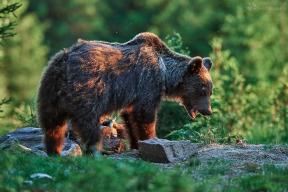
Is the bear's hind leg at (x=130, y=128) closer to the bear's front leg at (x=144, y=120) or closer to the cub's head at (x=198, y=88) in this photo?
the bear's front leg at (x=144, y=120)

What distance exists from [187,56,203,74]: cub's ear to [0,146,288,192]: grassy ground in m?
2.03

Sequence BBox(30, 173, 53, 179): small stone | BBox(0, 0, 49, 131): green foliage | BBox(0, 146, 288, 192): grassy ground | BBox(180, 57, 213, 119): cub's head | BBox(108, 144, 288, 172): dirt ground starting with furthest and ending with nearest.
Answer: BBox(0, 0, 49, 131): green foliage < BBox(180, 57, 213, 119): cub's head < BBox(108, 144, 288, 172): dirt ground < BBox(30, 173, 53, 179): small stone < BBox(0, 146, 288, 192): grassy ground

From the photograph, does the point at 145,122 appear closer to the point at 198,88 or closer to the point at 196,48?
the point at 198,88

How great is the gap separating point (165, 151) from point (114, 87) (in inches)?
54.5

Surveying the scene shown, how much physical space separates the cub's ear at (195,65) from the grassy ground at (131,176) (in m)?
2.03

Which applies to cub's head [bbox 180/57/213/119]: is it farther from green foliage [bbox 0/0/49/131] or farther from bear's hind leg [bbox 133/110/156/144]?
green foliage [bbox 0/0/49/131]

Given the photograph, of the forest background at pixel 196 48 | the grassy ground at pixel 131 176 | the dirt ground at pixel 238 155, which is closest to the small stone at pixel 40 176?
the grassy ground at pixel 131 176

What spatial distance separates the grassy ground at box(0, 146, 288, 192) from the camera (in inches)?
153

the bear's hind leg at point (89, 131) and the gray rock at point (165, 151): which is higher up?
the bear's hind leg at point (89, 131)

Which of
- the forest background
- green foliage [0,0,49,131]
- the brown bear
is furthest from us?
green foliage [0,0,49,131]

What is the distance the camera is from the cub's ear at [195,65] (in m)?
7.18

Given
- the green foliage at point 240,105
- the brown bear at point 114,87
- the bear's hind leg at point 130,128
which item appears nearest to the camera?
the brown bear at point 114,87

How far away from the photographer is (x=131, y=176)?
4.33m

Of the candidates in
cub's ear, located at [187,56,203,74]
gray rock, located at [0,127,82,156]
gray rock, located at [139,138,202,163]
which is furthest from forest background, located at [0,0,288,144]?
gray rock, located at [139,138,202,163]
